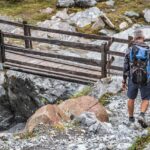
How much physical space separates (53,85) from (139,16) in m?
9.30

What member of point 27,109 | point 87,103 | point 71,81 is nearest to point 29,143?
point 87,103

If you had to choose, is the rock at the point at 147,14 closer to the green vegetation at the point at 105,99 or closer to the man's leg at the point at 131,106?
the green vegetation at the point at 105,99

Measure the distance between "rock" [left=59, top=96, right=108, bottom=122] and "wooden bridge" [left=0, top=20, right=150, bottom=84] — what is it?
134 inches

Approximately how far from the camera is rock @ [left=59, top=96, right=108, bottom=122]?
11.6m

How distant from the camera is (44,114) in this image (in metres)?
11.0

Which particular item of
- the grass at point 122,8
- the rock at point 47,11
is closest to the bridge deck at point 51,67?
the grass at point 122,8

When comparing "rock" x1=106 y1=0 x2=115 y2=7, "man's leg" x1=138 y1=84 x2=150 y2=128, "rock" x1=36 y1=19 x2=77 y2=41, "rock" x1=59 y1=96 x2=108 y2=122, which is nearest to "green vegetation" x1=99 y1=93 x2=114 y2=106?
"rock" x1=59 y1=96 x2=108 y2=122

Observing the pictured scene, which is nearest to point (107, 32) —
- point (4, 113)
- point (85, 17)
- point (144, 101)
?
point (85, 17)

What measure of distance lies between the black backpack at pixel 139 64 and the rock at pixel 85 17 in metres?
13.6

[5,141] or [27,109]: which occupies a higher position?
[5,141]

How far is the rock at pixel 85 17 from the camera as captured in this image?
24017 mm

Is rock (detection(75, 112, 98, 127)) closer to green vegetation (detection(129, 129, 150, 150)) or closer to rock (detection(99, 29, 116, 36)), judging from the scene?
green vegetation (detection(129, 129, 150, 150))

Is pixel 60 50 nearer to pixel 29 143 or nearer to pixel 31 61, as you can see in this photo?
pixel 31 61

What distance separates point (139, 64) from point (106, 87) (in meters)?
4.25
